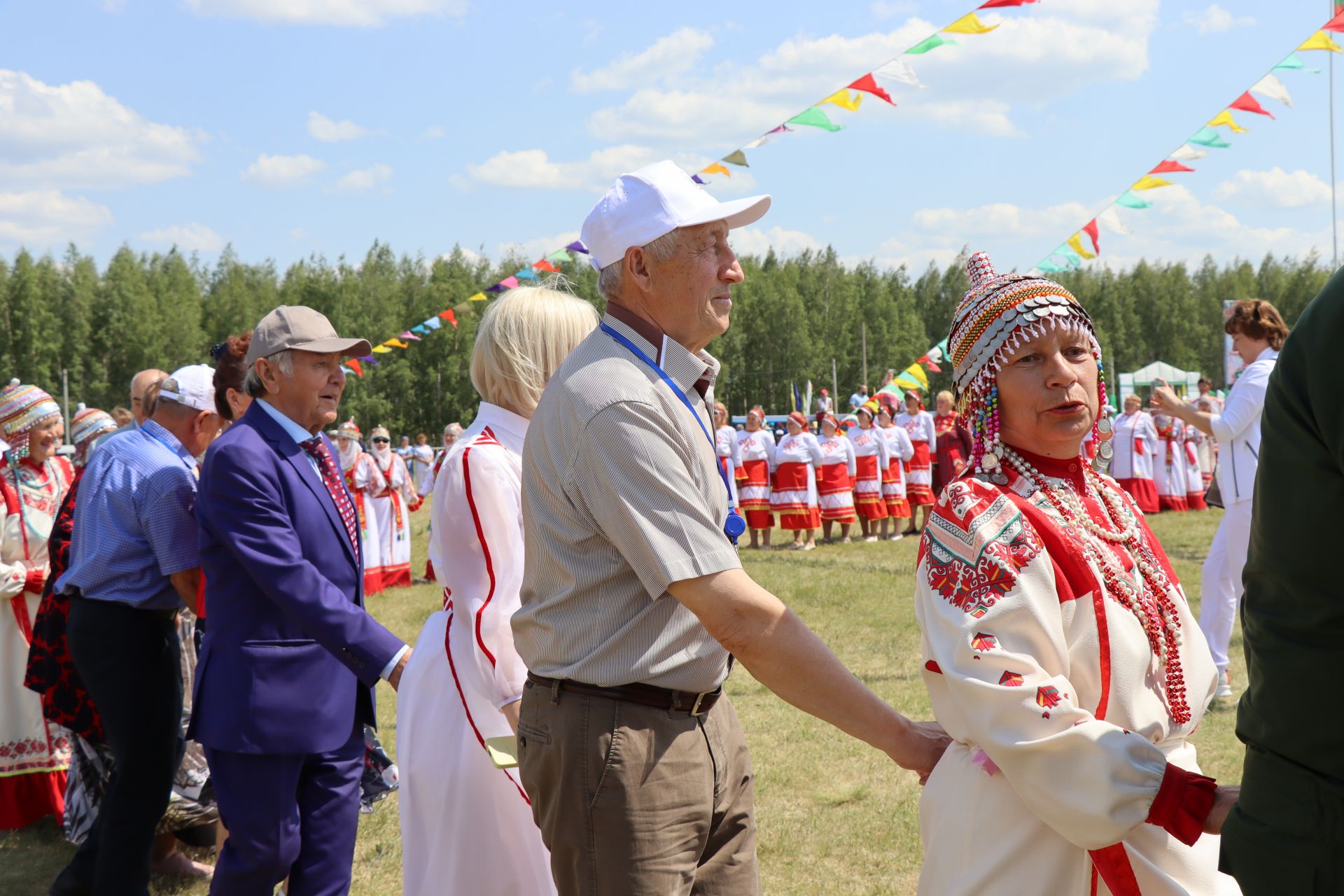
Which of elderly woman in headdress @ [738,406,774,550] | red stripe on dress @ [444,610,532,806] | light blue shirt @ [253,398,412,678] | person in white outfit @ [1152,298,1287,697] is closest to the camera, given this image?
red stripe on dress @ [444,610,532,806]

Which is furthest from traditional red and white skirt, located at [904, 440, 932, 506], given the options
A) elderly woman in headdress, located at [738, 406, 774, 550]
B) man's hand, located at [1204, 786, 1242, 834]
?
man's hand, located at [1204, 786, 1242, 834]

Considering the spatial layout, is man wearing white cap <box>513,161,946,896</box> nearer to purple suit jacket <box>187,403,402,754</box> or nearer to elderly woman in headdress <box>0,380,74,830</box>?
purple suit jacket <box>187,403,402,754</box>

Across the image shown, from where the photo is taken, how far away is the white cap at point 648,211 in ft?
6.95

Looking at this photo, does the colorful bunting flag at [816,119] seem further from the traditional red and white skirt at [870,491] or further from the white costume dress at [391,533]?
the traditional red and white skirt at [870,491]

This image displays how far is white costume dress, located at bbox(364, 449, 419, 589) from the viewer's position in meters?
13.4

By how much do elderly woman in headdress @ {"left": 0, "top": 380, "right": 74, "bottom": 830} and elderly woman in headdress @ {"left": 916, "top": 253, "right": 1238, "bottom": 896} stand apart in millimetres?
4848

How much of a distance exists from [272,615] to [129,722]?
1.02m

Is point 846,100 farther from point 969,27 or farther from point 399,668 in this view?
point 399,668

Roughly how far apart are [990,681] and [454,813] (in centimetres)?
159

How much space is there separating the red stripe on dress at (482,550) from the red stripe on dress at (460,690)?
3 cm

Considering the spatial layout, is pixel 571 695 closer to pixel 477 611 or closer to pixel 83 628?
pixel 477 611

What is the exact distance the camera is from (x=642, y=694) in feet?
6.61

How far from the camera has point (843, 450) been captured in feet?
55.4

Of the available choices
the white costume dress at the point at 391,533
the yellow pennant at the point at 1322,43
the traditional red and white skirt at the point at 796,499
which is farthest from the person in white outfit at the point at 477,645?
the traditional red and white skirt at the point at 796,499
